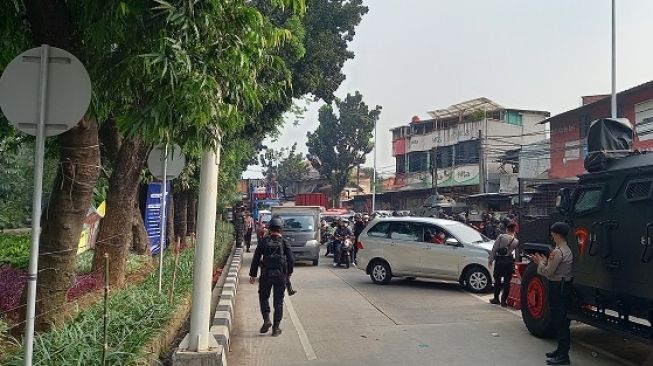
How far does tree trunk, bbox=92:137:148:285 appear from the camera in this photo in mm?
8836

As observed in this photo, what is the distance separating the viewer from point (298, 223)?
64.6 feet

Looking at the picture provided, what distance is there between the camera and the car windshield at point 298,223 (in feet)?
63.7

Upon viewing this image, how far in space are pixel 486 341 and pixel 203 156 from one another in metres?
4.76

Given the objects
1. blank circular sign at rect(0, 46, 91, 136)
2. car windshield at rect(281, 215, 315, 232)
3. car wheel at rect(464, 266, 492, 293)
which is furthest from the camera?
car windshield at rect(281, 215, 315, 232)

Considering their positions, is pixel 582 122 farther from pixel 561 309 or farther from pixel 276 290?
pixel 276 290

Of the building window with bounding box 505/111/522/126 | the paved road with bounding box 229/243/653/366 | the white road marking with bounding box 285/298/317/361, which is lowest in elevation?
the white road marking with bounding box 285/298/317/361

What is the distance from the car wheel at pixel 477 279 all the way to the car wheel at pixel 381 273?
6.49 feet

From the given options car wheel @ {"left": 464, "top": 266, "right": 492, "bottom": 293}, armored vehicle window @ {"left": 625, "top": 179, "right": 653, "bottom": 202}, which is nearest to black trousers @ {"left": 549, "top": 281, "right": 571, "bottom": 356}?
armored vehicle window @ {"left": 625, "top": 179, "right": 653, "bottom": 202}

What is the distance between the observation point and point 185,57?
12.2ft

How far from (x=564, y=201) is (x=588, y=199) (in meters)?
0.56

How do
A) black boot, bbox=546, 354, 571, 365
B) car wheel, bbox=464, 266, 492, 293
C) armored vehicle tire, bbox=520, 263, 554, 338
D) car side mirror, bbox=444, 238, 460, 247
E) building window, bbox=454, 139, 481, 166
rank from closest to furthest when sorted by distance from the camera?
black boot, bbox=546, 354, 571, 365, armored vehicle tire, bbox=520, 263, 554, 338, car wheel, bbox=464, 266, 492, 293, car side mirror, bbox=444, 238, 460, 247, building window, bbox=454, 139, 481, 166

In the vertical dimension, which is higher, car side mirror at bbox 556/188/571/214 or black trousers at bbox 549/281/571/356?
car side mirror at bbox 556/188/571/214

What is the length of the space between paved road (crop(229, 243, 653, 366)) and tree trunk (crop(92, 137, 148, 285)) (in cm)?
219

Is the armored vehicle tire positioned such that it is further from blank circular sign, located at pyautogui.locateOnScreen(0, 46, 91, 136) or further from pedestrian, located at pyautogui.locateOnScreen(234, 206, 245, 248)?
pedestrian, located at pyautogui.locateOnScreen(234, 206, 245, 248)
